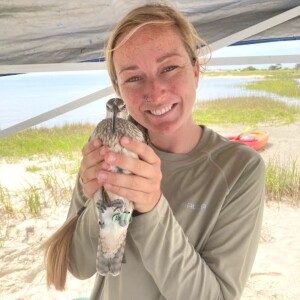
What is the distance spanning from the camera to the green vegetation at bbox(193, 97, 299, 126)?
5195 mm

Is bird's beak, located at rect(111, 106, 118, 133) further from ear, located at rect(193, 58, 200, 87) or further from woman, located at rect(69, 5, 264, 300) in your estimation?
ear, located at rect(193, 58, 200, 87)

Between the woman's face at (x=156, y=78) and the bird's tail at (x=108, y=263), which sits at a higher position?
the woman's face at (x=156, y=78)

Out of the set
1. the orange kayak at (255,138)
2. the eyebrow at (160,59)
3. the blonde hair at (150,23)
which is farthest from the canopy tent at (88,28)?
the orange kayak at (255,138)

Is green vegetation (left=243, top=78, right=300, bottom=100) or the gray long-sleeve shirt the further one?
green vegetation (left=243, top=78, right=300, bottom=100)

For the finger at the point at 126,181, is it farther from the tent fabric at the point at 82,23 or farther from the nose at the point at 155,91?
the tent fabric at the point at 82,23

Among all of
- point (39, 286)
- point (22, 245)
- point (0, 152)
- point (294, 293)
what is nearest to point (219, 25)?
point (294, 293)

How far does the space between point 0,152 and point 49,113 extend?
4.27 meters

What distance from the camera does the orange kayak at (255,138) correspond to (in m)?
4.48

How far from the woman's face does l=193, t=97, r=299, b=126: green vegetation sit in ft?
14.0

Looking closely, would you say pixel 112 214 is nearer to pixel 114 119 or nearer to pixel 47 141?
pixel 114 119

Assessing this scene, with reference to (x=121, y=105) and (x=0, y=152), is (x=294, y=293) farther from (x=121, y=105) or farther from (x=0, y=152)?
(x=0, y=152)

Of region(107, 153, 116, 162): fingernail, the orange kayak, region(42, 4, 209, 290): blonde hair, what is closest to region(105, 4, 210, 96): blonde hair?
region(42, 4, 209, 290): blonde hair

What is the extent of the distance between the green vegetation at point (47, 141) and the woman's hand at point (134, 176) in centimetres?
473

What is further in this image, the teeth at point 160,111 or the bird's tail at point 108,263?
the teeth at point 160,111
